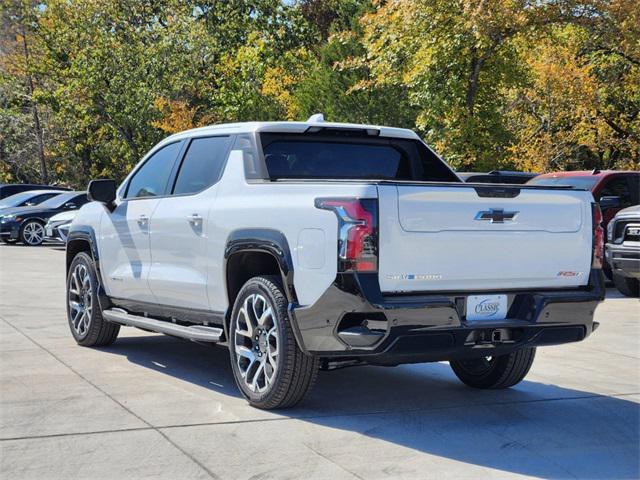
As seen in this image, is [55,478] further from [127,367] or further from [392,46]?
[392,46]

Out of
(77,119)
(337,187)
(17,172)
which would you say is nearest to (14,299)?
(337,187)

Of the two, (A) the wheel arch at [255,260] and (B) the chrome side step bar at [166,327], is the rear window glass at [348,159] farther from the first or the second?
(B) the chrome side step bar at [166,327]

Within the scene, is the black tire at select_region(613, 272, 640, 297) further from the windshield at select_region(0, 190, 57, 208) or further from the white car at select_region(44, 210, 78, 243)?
the windshield at select_region(0, 190, 57, 208)

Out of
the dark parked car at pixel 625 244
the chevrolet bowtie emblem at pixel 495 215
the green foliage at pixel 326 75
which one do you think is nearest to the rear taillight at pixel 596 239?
the chevrolet bowtie emblem at pixel 495 215

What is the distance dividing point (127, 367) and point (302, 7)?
137 feet

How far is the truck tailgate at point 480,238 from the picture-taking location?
557cm

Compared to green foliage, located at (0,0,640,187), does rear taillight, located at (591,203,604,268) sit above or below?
below

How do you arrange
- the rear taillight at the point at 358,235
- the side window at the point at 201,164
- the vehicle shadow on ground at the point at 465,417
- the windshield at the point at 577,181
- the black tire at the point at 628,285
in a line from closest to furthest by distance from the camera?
the vehicle shadow on ground at the point at 465,417 < the rear taillight at the point at 358,235 < the side window at the point at 201,164 < the black tire at the point at 628,285 < the windshield at the point at 577,181

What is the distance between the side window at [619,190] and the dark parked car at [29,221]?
16.5m

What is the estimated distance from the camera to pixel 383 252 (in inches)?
218

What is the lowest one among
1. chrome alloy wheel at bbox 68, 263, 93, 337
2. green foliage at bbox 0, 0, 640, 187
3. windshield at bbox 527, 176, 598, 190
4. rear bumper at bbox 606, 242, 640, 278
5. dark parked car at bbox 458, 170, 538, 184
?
rear bumper at bbox 606, 242, 640, 278

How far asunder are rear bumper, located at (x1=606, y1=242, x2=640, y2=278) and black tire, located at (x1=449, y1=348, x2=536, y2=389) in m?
6.26

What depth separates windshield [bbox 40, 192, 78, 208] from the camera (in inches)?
1111

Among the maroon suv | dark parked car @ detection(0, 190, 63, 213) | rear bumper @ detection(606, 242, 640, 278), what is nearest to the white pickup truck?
rear bumper @ detection(606, 242, 640, 278)
